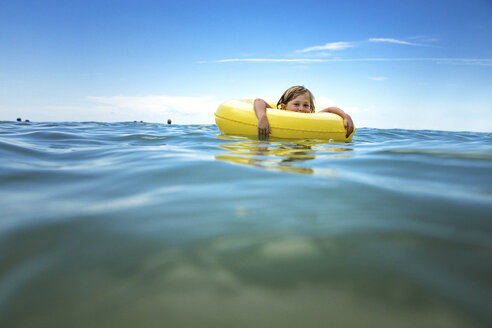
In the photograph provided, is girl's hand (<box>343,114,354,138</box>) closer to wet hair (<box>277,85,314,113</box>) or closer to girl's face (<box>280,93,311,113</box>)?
girl's face (<box>280,93,311,113</box>)

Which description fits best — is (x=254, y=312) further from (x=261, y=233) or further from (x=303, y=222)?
(x=303, y=222)

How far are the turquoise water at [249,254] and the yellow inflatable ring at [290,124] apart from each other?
2.81 meters

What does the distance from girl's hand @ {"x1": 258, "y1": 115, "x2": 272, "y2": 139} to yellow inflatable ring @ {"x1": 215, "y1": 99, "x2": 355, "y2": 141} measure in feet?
0.27

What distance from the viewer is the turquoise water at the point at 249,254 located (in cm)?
68

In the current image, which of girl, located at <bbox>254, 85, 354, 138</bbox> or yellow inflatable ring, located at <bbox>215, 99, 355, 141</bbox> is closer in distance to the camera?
yellow inflatable ring, located at <bbox>215, 99, 355, 141</bbox>

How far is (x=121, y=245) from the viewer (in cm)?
98

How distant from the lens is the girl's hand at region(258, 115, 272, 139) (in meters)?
4.38

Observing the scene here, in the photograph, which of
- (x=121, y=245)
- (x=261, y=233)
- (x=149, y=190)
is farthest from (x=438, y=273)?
(x=149, y=190)

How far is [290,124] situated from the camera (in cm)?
443

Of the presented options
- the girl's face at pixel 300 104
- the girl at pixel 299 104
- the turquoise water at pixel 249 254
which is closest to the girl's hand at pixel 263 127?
the girl at pixel 299 104

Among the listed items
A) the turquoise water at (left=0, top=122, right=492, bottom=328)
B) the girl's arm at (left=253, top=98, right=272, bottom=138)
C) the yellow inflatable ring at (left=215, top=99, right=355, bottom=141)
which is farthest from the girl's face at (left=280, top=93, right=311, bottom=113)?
the turquoise water at (left=0, top=122, right=492, bottom=328)

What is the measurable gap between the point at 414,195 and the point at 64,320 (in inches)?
62.2

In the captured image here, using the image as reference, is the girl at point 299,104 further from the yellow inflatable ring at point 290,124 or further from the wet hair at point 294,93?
the yellow inflatable ring at point 290,124

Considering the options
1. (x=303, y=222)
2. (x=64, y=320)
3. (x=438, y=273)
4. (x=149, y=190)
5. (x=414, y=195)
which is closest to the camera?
(x=64, y=320)
